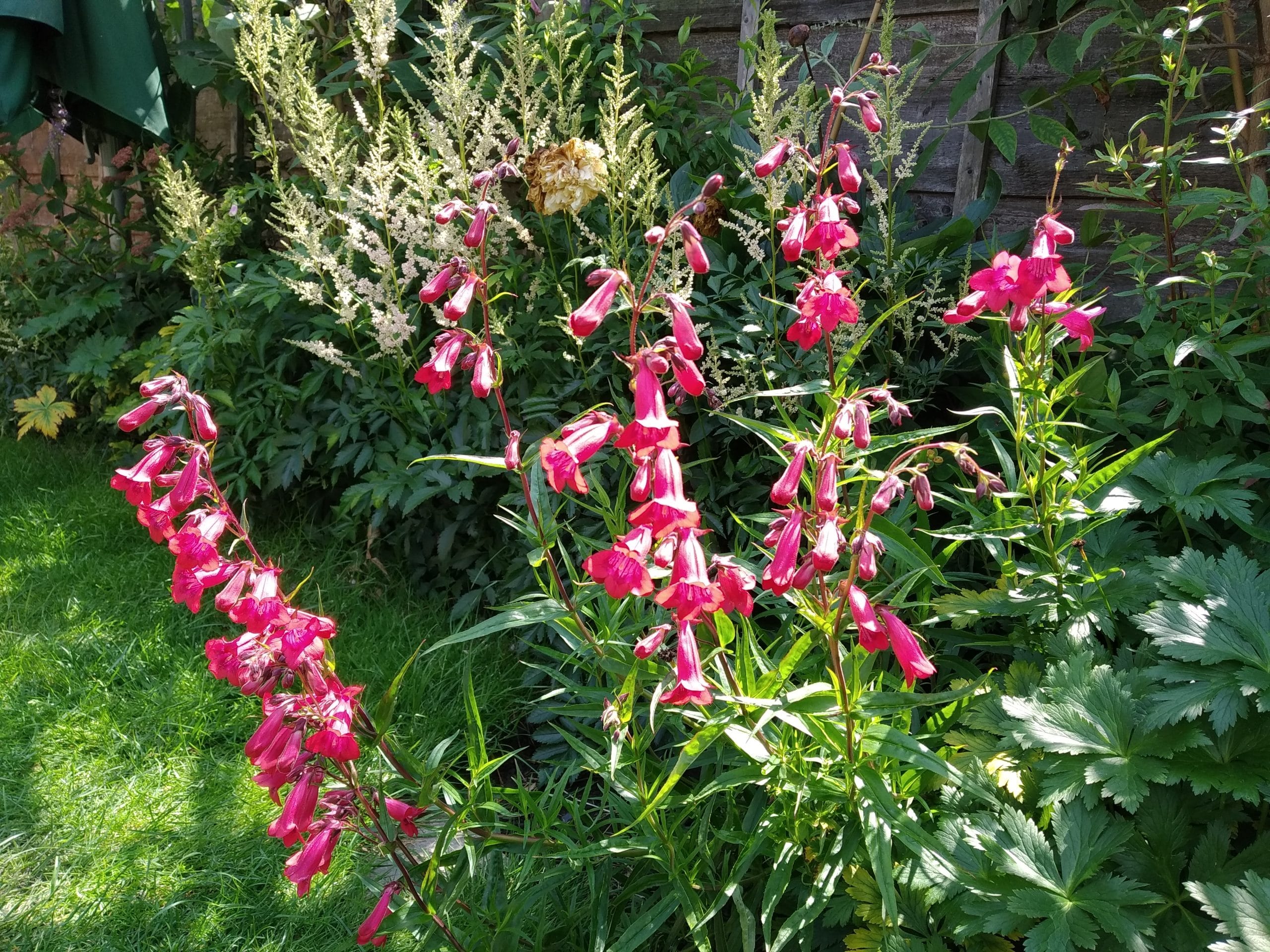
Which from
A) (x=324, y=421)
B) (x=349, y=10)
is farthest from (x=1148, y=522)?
(x=349, y=10)

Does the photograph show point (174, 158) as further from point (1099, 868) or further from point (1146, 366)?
point (1099, 868)

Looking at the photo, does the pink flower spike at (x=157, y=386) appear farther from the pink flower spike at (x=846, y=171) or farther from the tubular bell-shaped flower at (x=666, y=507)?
the pink flower spike at (x=846, y=171)

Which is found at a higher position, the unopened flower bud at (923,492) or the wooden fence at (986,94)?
the wooden fence at (986,94)

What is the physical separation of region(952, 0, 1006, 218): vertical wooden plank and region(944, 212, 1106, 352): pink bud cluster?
5.73 feet

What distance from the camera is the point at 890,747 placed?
47.2 inches

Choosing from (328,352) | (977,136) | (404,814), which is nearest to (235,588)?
(404,814)

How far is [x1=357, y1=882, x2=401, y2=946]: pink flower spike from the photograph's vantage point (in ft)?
4.38

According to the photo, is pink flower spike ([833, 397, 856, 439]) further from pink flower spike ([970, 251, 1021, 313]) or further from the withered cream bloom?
the withered cream bloom

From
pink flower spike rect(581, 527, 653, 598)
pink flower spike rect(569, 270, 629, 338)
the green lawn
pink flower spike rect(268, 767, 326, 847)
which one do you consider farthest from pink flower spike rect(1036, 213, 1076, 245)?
the green lawn

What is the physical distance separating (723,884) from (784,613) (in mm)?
508

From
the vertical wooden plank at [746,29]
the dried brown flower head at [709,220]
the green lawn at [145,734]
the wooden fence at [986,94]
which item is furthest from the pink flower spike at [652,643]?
the vertical wooden plank at [746,29]

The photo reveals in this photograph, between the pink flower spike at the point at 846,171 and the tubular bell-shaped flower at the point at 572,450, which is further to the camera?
the pink flower spike at the point at 846,171

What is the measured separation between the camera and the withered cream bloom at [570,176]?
248 cm

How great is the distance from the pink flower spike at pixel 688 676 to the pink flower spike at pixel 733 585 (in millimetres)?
57
